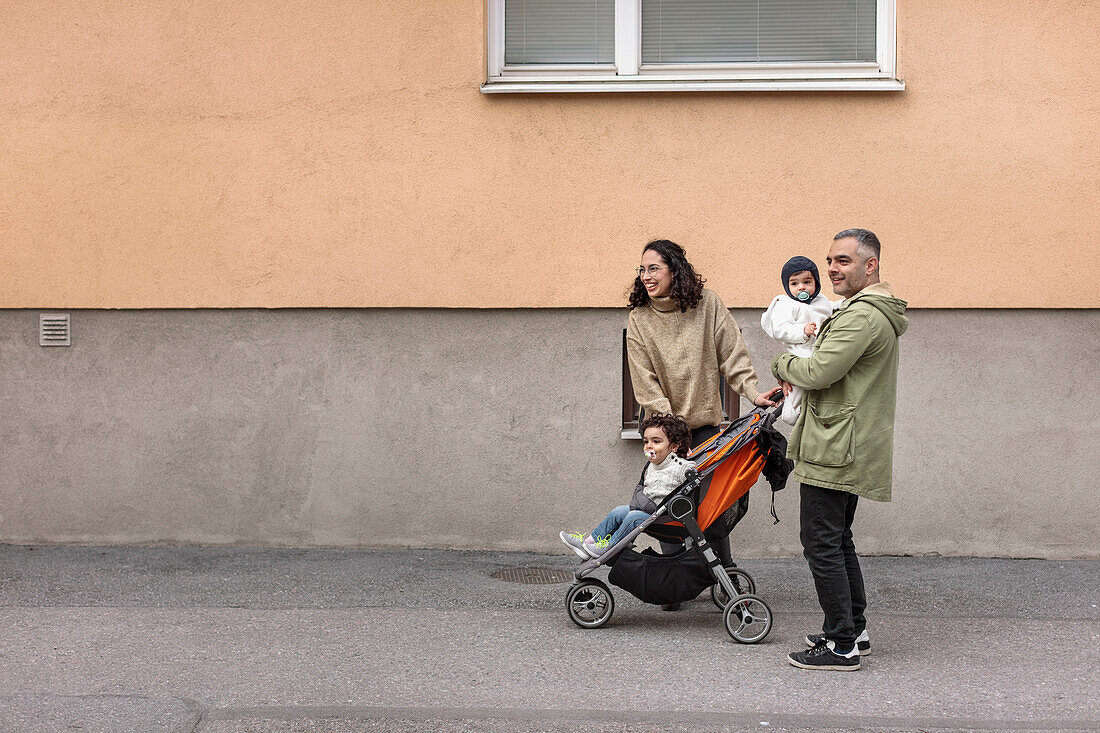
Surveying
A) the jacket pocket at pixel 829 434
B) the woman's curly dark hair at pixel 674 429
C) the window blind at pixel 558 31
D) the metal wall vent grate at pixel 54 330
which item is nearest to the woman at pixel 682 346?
the woman's curly dark hair at pixel 674 429

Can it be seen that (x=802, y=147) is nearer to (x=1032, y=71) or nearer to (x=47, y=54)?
(x=1032, y=71)

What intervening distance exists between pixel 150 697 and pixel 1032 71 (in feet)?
19.9

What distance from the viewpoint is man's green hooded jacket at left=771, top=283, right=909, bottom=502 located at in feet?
15.0

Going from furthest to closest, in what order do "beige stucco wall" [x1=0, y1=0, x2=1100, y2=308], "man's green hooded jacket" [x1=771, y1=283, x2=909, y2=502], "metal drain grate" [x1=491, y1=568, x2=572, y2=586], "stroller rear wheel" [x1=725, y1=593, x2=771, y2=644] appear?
"beige stucco wall" [x1=0, y1=0, x2=1100, y2=308] < "metal drain grate" [x1=491, y1=568, x2=572, y2=586] < "stroller rear wheel" [x1=725, y1=593, x2=771, y2=644] < "man's green hooded jacket" [x1=771, y1=283, x2=909, y2=502]

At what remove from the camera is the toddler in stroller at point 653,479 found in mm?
5129

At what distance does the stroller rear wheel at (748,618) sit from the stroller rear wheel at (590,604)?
1.87 feet

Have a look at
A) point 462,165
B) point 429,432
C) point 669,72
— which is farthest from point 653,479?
point 669,72

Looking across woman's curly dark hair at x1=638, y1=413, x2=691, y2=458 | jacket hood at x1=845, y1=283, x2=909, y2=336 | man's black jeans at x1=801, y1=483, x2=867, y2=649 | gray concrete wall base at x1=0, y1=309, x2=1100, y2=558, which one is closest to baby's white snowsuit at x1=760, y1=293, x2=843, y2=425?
jacket hood at x1=845, y1=283, x2=909, y2=336

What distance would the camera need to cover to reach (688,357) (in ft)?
18.0

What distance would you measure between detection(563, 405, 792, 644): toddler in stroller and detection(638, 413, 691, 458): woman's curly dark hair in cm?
7

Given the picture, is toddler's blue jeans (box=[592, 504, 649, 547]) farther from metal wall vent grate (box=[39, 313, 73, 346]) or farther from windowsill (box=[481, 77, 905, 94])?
metal wall vent grate (box=[39, 313, 73, 346])

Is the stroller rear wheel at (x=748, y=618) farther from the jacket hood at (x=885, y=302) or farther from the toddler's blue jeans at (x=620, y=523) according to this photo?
the jacket hood at (x=885, y=302)

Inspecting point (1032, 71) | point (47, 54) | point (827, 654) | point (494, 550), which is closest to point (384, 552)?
point (494, 550)

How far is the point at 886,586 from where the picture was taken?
6.30 metres
